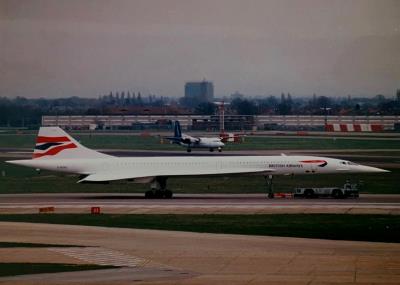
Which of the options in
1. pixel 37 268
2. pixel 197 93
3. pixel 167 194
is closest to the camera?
pixel 37 268

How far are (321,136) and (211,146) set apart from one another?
14667mm

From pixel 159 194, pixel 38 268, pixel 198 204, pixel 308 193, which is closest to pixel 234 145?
pixel 159 194

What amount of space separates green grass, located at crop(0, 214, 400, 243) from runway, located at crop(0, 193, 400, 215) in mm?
2508

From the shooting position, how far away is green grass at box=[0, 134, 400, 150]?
94.0 metres

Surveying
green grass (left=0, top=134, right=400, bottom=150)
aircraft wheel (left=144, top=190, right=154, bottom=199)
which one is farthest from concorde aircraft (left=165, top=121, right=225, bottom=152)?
aircraft wheel (left=144, top=190, right=154, bottom=199)

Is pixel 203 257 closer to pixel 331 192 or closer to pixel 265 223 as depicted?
pixel 265 223

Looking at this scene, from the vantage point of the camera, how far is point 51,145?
196 feet

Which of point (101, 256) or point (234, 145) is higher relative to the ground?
point (234, 145)

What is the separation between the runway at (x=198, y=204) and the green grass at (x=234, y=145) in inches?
1437

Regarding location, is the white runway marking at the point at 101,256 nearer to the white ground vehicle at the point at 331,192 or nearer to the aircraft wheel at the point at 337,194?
the white ground vehicle at the point at 331,192

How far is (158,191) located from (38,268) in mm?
28077

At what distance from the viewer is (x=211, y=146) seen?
348 ft

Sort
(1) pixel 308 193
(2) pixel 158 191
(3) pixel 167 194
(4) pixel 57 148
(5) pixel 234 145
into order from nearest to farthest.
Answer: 1. (1) pixel 308 193
2. (3) pixel 167 194
3. (2) pixel 158 191
4. (4) pixel 57 148
5. (5) pixel 234 145

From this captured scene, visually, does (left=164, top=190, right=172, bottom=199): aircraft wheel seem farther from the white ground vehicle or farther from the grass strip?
the grass strip
